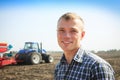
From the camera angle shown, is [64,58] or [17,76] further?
[17,76]

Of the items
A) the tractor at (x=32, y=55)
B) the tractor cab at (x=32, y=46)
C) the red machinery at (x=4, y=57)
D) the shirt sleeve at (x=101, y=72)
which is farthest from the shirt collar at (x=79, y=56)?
the tractor cab at (x=32, y=46)

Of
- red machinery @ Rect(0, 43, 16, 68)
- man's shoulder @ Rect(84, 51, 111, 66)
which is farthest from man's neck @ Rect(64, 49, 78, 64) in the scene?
→ red machinery @ Rect(0, 43, 16, 68)

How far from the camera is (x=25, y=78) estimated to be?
36.5 ft

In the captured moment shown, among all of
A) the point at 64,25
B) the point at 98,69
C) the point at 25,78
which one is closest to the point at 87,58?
the point at 98,69

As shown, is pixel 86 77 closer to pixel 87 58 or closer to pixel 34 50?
pixel 87 58

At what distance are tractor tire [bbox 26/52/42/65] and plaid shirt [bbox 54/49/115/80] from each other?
539 inches

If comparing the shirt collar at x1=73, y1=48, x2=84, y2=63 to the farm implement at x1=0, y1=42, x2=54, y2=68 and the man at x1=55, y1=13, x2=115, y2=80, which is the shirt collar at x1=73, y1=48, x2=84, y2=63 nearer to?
the man at x1=55, y1=13, x2=115, y2=80

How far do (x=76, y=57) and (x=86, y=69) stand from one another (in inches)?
7.8

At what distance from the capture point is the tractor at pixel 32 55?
16.2 m

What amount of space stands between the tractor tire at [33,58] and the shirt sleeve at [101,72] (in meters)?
14.1

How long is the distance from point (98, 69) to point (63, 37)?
0.50m

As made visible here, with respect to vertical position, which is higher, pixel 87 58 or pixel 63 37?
pixel 63 37

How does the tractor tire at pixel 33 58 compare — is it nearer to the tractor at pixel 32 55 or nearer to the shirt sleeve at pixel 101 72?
the tractor at pixel 32 55

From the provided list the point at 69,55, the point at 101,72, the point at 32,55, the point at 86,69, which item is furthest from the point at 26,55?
the point at 101,72
